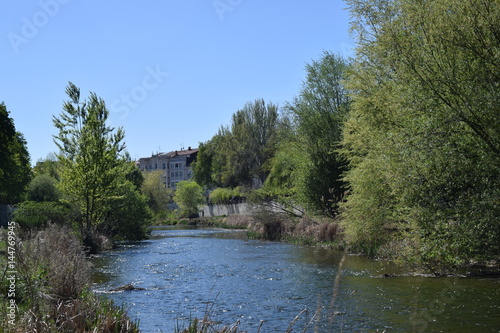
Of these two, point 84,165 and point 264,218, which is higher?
point 84,165

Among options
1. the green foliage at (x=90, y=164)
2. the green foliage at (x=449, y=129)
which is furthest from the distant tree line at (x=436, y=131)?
the green foliage at (x=90, y=164)

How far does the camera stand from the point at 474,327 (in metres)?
12.3

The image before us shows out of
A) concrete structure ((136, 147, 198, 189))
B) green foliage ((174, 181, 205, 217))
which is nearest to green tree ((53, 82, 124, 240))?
green foliage ((174, 181, 205, 217))

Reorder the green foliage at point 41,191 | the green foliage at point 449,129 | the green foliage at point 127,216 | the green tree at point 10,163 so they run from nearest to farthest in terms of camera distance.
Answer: the green foliage at point 449,129 → the green foliage at point 127,216 → the green tree at point 10,163 → the green foliage at point 41,191

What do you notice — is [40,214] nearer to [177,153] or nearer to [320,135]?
[320,135]

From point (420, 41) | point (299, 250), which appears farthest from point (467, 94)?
point (299, 250)

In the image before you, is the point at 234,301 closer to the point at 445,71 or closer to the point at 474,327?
the point at 474,327

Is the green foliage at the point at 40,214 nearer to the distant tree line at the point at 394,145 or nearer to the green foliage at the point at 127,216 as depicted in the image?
the distant tree line at the point at 394,145

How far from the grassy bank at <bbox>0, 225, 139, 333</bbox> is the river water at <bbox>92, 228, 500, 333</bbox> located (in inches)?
57.1

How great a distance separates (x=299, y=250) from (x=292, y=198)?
940 centimetres

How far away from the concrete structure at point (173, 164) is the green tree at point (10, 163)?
262 feet

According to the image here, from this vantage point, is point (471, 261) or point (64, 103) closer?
point (471, 261)

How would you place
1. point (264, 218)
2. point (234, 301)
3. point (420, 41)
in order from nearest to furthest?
point (234, 301)
point (420, 41)
point (264, 218)

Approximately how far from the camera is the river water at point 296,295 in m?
12.9
